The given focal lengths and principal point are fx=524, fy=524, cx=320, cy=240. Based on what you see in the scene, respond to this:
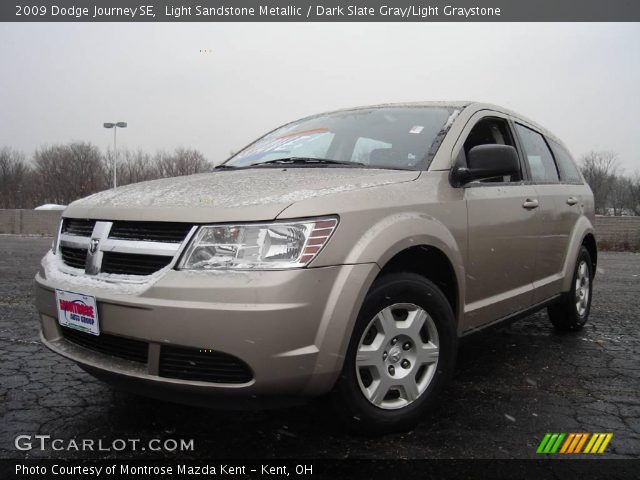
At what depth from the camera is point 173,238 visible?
2.12 meters

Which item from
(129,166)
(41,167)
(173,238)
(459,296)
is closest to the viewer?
(173,238)

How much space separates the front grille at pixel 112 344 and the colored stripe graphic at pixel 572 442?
174cm

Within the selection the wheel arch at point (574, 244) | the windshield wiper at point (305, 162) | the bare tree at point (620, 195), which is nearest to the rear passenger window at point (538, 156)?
the wheel arch at point (574, 244)

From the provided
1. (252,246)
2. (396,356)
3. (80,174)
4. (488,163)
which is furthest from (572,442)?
(80,174)

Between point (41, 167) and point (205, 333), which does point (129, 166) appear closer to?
point (41, 167)

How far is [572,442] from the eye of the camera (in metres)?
2.36

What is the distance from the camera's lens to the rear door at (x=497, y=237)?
2.92 meters

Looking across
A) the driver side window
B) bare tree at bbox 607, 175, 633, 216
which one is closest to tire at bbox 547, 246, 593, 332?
the driver side window

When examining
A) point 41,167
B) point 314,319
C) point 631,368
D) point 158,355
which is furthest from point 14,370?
point 41,167

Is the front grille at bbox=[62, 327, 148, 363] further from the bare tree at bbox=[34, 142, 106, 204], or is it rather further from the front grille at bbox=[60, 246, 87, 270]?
the bare tree at bbox=[34, 142, 106, 204]

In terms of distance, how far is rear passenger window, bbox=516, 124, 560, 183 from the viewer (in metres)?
3.88

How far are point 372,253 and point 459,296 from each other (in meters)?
0.80

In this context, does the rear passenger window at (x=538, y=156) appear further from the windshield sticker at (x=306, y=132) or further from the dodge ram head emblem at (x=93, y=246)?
the dodge ram head emblem at (x=93, y=246)

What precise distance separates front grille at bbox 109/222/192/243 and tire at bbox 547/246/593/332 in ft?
11.0
